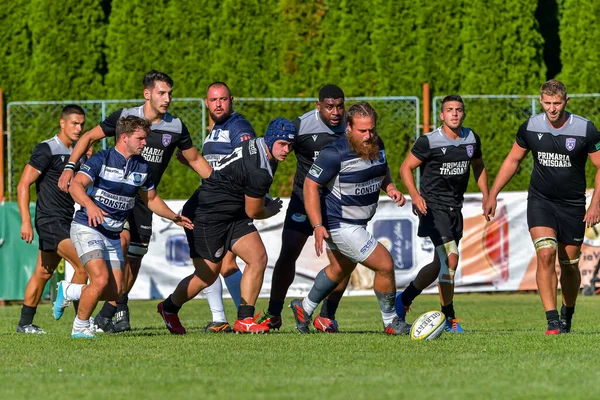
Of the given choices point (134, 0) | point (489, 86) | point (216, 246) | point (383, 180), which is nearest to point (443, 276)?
point (383, 180)

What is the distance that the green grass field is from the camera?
6699 millimetres

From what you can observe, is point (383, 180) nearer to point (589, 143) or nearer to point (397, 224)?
point (589, 143)

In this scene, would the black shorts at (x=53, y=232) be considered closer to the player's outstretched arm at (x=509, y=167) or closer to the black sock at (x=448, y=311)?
the black sock at (x=448, y=311)

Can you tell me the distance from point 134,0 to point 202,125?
4.16 m

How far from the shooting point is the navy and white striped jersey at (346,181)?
9.95 meters

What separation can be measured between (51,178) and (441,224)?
3.95 m

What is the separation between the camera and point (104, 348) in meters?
9.13

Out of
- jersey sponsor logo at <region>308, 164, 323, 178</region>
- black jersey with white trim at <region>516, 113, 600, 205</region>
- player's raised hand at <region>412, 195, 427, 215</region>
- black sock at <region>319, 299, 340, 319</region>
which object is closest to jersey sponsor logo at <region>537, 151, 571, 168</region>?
black jersey with white trim at <region>516, 113, 600, 205</region>

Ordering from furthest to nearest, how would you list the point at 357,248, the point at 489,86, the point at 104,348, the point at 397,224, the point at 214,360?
the point at 489,86, the point at 397,224, the point at 357,248, the point at 104,348, the point at 214,360

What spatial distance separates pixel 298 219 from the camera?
36.1ft

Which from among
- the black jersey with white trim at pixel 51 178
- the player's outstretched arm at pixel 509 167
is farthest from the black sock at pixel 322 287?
the black jersey with white trim at pixel 51 178

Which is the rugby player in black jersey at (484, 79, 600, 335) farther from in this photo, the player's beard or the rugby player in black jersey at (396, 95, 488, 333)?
the player's beard

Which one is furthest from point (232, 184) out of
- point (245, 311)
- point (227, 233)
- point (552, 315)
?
point (552, 315)

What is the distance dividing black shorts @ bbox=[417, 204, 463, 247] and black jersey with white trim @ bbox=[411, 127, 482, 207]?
7 centimetres
